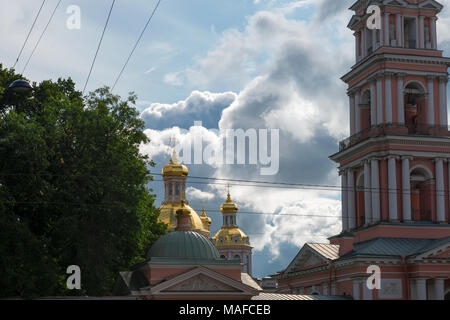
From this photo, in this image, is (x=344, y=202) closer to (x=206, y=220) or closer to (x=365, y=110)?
(x=365, y=110)

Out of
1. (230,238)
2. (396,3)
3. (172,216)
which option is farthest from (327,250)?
(230,238)

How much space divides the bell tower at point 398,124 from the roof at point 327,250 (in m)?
1.93

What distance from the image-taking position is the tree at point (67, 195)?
99.0 ft

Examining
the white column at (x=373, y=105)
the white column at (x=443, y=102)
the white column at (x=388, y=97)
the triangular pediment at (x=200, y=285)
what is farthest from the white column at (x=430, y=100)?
the triangular pediment at (x=200, y=285)

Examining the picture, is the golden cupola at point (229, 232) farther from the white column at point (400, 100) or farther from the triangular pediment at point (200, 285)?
the triangular pediment at point (200, 285)

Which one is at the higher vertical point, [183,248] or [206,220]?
[206,220]

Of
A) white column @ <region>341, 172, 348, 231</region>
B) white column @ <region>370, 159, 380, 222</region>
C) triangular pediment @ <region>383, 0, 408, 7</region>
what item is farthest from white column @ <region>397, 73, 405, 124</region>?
white column @ <region>341, 172, 348, 231</region>

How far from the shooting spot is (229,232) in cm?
9794

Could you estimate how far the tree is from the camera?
30.2 m

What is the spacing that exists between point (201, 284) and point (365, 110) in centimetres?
1598

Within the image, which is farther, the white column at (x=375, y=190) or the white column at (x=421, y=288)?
the white column at (x=375, y=190)

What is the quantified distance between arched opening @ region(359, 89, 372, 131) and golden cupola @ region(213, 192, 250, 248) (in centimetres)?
5548

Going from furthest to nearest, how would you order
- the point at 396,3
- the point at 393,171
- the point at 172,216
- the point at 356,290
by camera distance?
the point at 172,216, the point at 396,3, the point at 393,171, the point at 356,290
